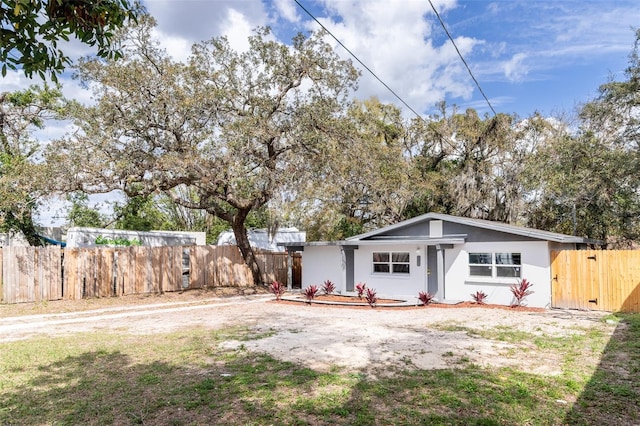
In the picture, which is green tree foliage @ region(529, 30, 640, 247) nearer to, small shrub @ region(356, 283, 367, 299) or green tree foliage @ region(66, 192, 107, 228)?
small shrub @ region(356, 283, 367, 299)

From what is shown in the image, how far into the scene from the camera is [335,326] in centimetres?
1051

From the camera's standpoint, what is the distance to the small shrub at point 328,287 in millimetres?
17766

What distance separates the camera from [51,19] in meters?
3.21

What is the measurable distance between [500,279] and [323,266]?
7.45 meters

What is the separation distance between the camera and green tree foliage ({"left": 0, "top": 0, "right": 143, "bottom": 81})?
309cm

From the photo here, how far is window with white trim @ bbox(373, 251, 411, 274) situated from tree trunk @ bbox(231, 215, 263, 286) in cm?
619

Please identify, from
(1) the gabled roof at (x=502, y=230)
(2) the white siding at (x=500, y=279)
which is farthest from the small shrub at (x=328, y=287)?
(2) the white siding at (x=500, y=279)

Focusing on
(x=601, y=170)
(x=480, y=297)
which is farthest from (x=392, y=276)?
(x=601, y=170)

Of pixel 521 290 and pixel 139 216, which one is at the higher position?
pixel 139 216

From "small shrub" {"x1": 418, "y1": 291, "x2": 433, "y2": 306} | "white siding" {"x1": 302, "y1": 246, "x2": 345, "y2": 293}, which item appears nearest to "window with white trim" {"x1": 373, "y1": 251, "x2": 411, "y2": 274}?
"white siding" {"x1": 302, "y1": 246, "x2": 345, "y2": 293}

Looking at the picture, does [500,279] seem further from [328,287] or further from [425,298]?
[328,287]

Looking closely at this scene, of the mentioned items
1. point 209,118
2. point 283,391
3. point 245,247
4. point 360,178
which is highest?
point 209,118

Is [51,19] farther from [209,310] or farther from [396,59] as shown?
[209,310]

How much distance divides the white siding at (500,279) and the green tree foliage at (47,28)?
13988 mm
